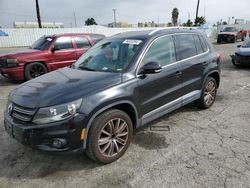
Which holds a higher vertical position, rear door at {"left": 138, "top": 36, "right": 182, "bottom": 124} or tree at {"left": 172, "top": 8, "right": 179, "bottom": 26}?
tree at {"left": 172, "top": 8, "right": 179, "bottom": 26}

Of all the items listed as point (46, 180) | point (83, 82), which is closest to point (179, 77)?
point (83, 82)

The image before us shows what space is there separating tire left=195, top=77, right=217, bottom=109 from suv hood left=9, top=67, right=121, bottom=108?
7.84 feet

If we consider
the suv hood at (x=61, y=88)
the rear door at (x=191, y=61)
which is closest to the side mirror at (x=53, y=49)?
the suv hood at (x=61, y=88)

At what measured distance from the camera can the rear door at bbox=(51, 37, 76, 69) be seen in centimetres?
855

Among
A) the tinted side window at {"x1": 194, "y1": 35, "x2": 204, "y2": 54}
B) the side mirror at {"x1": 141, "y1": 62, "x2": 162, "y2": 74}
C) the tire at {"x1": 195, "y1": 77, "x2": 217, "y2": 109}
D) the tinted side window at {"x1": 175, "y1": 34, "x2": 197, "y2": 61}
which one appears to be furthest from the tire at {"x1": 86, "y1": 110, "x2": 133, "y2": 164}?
the tinted side window at {"x1": 194, "y1": 35, "x2": 204, "y2": 54}

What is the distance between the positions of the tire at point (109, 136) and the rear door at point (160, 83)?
412 mm

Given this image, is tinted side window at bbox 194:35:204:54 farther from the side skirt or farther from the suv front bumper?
the suv front bumper

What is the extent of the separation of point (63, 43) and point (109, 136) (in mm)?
6407

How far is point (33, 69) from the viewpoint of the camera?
8.23 m

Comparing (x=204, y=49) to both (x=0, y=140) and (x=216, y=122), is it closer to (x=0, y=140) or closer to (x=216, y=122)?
(x=216, y=122)

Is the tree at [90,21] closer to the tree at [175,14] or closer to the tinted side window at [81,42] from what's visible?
the tree at [175,14]

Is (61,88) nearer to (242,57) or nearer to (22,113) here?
(22,113)

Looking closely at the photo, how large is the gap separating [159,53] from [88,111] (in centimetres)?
169

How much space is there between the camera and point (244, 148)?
3.57 meters
